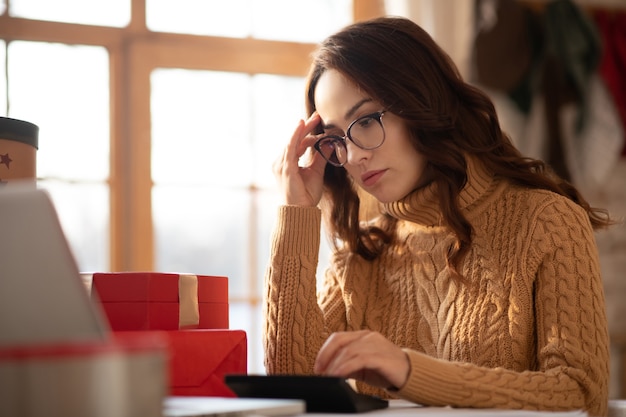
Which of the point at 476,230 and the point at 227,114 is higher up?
the point at 227,114

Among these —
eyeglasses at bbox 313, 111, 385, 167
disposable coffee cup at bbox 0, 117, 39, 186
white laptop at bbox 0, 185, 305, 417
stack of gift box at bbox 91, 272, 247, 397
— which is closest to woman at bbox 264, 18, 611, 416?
eyeglasses at bbox 313, 111, 385, 167

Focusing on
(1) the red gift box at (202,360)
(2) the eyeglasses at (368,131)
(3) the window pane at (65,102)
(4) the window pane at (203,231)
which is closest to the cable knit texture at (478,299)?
(2) the eyeglasses at (368,131)

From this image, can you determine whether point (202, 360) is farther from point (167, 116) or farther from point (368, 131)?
point (167, 116)

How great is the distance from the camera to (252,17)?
10.4ft

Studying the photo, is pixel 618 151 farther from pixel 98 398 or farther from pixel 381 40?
pixel 98 398

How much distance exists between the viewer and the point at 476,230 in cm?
166

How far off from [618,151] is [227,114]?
1.47 meters

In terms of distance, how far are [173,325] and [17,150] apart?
0.35m

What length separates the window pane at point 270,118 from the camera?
312 cm

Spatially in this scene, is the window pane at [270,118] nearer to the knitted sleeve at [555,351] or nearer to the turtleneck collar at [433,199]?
the turtleneck collar at [433,199]

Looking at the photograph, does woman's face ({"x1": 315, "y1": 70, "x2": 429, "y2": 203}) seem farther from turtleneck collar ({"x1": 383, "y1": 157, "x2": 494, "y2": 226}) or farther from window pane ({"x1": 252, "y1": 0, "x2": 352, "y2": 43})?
window pane ({"x1": 252, "y1": 0, "x2": 352, "y2": 43})

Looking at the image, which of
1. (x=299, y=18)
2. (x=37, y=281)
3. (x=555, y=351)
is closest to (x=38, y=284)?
(x=37, y=281)

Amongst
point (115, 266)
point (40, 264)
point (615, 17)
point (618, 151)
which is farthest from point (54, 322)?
point (615, 17)

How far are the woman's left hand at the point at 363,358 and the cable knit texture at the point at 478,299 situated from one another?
0.20ft
